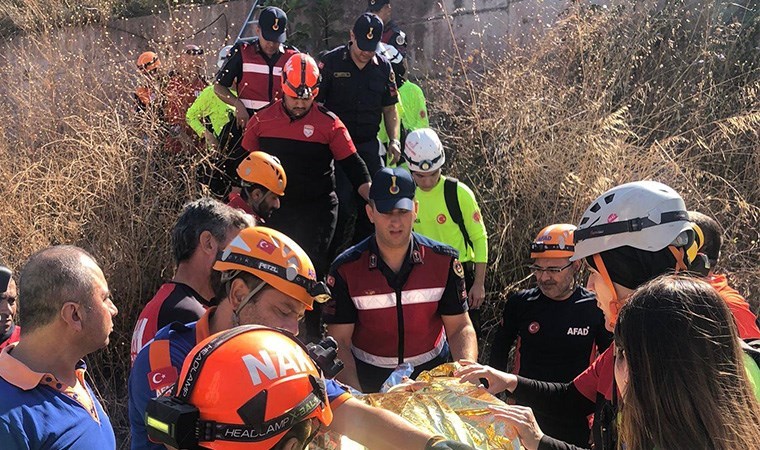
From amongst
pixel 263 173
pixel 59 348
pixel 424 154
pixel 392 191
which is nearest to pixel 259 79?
pixel 263 173

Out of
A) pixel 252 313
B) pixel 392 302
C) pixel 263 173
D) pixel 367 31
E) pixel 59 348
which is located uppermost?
pixel 367 31

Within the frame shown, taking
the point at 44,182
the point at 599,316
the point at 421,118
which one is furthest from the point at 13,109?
the point at 599,316

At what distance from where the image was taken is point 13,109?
7426 mm

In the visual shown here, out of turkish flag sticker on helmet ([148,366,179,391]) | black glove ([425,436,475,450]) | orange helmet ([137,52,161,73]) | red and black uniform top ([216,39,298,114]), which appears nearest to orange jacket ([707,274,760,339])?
black glove ([425,436,475,450])

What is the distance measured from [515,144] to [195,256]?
4.32 metres

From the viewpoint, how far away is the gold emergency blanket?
8.66 ft

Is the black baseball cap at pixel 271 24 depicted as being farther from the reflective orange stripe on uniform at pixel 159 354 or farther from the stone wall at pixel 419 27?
the reflective orange stripe on uniform at pixel 159 354

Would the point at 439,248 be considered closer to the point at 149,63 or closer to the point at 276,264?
the point at 276,264

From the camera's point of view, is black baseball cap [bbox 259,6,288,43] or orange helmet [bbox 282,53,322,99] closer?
orange helmet [bbox 282,53,322,99]

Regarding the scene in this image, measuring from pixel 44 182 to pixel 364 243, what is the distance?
354 cm

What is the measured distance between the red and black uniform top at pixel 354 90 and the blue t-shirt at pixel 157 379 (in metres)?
4.17

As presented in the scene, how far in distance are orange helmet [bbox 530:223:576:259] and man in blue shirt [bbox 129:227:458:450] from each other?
222cm

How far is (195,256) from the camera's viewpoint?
3281mm

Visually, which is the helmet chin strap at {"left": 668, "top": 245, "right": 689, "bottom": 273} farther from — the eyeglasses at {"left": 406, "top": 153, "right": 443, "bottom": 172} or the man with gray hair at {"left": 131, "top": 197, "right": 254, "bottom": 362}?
the eyeglasses at {"left": 406, "top": 153, "right": 443, "bottom": 172}
